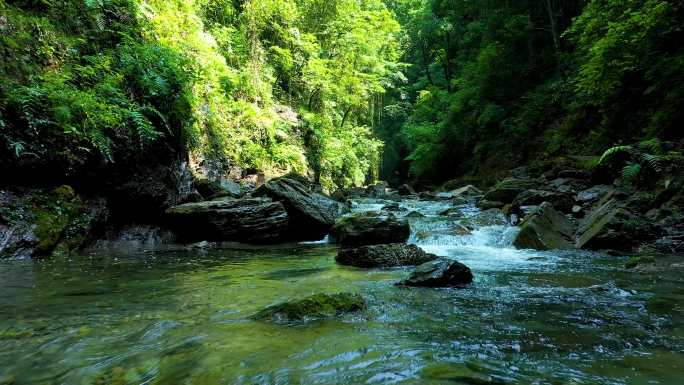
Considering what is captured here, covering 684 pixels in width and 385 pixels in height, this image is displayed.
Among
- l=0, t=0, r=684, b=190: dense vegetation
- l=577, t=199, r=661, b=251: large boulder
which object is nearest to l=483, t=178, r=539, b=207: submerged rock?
l=0, t=0, r=684, b=190: dense vegetation

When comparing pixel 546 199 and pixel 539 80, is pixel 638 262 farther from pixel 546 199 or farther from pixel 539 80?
pixel 539 80

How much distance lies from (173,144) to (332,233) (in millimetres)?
4569

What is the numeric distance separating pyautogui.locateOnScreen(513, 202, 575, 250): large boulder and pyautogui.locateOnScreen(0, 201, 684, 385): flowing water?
1.74m

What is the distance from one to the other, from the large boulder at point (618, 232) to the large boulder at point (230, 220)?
637cm

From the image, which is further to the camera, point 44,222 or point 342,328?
point 44,222

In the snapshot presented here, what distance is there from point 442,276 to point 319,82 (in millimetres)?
20037

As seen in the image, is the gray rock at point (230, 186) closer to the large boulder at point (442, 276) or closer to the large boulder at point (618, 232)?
the large boulder at point (442, 276)

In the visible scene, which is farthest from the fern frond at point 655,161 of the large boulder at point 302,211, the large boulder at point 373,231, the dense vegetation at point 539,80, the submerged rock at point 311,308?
the submerged rock at point 311,308

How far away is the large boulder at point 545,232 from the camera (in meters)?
7.86

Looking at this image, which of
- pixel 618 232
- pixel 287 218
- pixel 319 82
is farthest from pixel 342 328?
pixel 319 82

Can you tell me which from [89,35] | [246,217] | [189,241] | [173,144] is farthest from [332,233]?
[89,35]

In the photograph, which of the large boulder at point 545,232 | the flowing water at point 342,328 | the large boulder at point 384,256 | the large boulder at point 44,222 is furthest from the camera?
the large boulder at point 545,232

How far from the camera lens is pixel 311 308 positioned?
12.2 ft

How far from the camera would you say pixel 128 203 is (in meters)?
8.67
